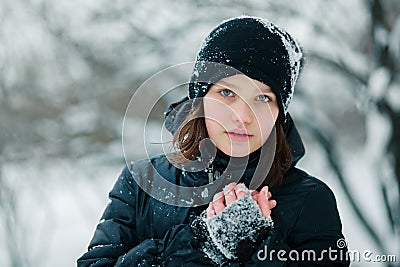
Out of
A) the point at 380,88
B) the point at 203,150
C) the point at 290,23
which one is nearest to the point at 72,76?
the point at 290,23

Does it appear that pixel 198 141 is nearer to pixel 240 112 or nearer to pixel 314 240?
pixel 240 112

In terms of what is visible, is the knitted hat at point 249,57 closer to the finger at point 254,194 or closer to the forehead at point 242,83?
the forehead at point 242,83

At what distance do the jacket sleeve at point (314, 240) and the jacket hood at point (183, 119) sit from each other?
66 mm

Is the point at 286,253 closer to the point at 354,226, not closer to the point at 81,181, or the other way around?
the point at 354,226

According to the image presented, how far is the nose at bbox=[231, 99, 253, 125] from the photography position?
830mm

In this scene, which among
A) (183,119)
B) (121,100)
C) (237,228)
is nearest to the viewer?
(237,228)

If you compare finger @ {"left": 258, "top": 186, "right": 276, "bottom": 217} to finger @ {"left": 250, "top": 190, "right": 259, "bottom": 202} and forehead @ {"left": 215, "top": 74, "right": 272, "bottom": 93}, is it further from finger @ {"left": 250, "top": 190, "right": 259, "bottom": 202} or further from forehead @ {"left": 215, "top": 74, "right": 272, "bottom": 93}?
forehead @ {"left": 215, "top": 74, "right": 272, "bottom": 93}

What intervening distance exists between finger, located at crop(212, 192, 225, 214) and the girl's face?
0.07m

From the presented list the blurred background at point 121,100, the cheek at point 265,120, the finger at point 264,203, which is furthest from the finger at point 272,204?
the blurred background at point 121,100

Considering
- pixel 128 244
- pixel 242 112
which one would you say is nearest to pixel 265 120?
→ pixel 242 112

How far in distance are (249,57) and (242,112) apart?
0.26 ft

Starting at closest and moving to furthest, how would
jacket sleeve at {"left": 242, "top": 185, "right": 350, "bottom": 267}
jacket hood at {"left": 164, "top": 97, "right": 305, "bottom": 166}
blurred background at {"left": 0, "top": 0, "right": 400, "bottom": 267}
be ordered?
1. jacket sleeve at {"left": 242, "top": 185, "right": 350, "bottom": 267}
2. jacket hood at {"left": 164, "top": 97, "right": 305, "bottom": 166}
3. blurred background at {"left": 0, "top": 0, "right": 400, "bottom": 267}

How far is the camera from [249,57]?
2.75ft

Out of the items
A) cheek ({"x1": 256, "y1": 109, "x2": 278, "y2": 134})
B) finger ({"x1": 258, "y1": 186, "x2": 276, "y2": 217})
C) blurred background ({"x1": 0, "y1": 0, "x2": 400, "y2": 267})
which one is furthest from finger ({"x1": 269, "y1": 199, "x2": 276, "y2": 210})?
blurred background ({"x1": 0, "y1": 0, "x2": 400, "y2": 267})
